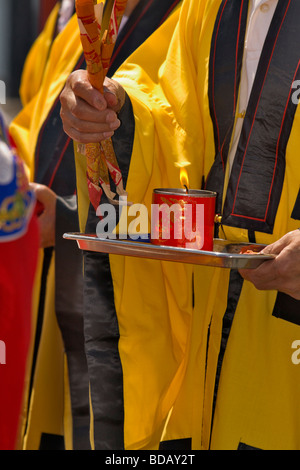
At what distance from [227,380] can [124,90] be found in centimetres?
67

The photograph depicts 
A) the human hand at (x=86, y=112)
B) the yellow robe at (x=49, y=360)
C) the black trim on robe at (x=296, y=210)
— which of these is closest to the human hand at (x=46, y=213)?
the yellow robe at (x=49, y=360)

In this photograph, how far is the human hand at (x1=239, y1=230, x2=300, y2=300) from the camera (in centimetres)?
143

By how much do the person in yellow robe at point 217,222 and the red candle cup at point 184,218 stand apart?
0.12 m

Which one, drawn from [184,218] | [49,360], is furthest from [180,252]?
[49,360]

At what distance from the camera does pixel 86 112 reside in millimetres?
1490

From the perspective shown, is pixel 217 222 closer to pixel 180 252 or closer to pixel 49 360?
pixel 180 252

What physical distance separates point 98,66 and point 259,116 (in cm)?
38

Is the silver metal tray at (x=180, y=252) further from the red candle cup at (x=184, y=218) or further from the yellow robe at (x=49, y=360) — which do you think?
the yellow robe at (x=49, y=360)

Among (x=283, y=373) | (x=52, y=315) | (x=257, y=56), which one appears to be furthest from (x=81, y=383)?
(x=257, y=56)

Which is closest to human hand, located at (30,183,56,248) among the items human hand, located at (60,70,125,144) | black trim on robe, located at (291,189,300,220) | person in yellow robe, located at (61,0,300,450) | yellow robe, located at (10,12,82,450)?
yellow robe, located at (10,12,82,450)

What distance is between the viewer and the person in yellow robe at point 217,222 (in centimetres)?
158

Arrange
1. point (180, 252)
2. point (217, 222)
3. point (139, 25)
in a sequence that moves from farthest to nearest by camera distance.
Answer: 1. point (139, 25)
2. point (217, 222)
3. point (180, 252)

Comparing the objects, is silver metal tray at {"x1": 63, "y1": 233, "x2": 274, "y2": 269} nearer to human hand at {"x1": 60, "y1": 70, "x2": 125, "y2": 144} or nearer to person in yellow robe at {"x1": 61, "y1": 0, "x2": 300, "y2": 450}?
person in yellow robe at {"x1": 61, "y1": 0, "x2": 300, "y2": 450}

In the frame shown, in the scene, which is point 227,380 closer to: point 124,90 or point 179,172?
point 179,172
